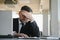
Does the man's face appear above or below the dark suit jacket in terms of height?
above

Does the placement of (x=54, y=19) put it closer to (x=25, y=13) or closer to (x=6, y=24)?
(x=25, y=13)

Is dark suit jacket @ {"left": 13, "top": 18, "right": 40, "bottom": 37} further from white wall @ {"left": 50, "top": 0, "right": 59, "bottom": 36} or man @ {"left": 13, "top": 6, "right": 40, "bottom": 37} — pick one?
white wall @ {"left": 50, "top": 0, "right": 59, "bottom": 36}

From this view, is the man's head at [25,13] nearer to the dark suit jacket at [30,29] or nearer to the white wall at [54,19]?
the dark suit jacket at [30,29]

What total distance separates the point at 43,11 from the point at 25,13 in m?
0.17

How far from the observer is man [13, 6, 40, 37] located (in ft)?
4.04

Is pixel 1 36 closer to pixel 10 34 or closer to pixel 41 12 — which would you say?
pixel 10 34

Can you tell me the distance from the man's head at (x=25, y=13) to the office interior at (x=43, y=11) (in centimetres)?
3

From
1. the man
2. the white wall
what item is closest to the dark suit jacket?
the man

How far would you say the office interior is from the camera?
4.01 feet

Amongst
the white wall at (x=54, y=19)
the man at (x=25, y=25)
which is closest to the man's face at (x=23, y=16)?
the man at (x=25, y=25)

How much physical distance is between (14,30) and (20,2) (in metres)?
0.26

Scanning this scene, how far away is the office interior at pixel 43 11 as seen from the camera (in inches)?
48.2

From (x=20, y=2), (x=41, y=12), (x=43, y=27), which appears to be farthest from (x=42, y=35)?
(x=20, y=2)

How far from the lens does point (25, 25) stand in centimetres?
124
